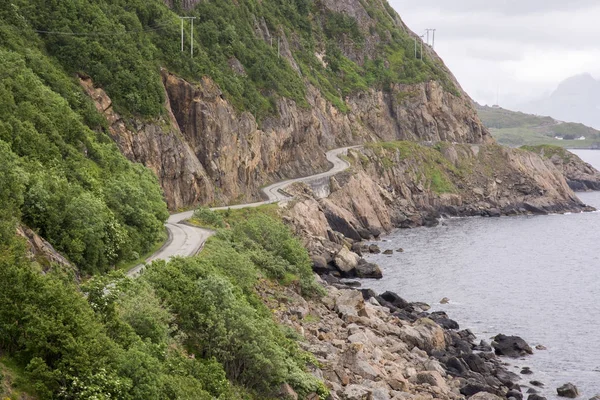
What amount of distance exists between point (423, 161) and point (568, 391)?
8733 cm

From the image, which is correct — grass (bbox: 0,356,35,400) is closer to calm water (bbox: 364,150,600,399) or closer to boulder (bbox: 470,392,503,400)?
boulder (bbox: 470,392,503,400)

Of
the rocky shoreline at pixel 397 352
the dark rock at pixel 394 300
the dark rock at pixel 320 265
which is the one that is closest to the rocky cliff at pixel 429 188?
the dark rock at pixel 320 265

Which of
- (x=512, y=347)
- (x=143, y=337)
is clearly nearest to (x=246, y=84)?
(x=512, y=347)

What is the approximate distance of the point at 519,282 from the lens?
79.2 metres

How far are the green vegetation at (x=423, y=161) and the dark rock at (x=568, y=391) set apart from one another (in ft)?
255

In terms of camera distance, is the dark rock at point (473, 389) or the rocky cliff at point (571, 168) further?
the rocky cliff at point (571, 168)

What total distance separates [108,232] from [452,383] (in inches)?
833

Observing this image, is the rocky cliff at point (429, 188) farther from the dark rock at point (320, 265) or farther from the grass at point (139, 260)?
the grass at point (139, 260)

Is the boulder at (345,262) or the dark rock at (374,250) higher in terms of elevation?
the boulder at (345,262)

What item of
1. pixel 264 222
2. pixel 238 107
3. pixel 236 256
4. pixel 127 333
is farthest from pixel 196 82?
pixel 127 333

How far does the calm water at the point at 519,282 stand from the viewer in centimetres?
5522

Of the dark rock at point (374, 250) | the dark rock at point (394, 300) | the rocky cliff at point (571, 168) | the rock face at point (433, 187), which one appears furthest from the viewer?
the rocky cliff at point (571, 168)

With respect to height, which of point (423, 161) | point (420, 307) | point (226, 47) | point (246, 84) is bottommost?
point (420, 307)

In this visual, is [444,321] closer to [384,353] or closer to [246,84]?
[384,353]
